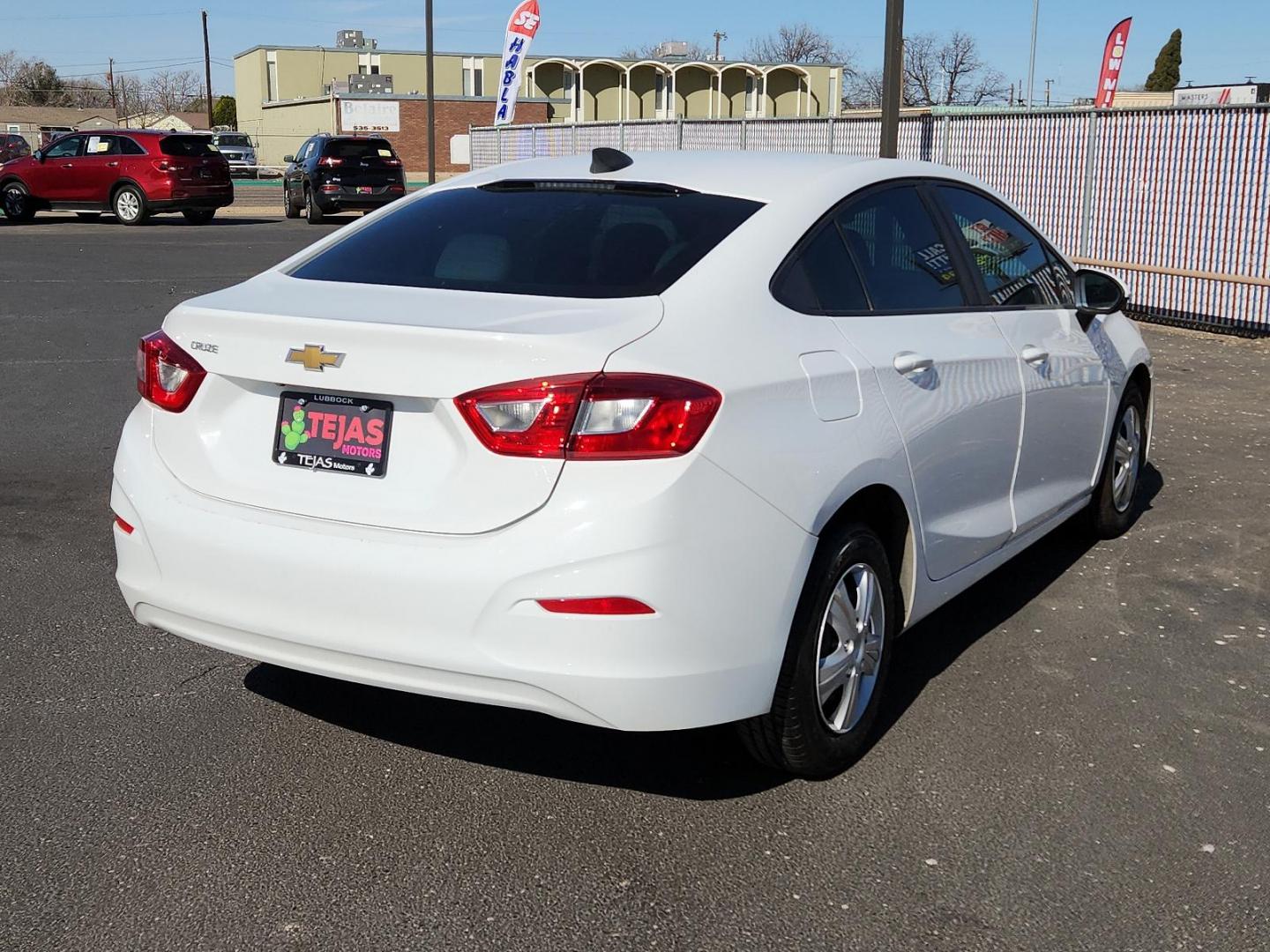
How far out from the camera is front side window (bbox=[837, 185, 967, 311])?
4094 mm

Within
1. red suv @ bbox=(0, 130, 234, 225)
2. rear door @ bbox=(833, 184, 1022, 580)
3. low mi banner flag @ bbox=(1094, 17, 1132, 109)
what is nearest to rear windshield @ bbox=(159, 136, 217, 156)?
red suv @ bbox=(0, 130, 234, 225)

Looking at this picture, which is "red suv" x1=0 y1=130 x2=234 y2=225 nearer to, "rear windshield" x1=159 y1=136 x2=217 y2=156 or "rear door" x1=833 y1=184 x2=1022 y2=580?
"rear windshield" x1=159 y1=136 x2=217 y2=156

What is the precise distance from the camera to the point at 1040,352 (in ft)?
15.9

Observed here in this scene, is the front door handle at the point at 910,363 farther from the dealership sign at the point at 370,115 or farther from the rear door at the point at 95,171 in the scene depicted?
the dealership sign at the point at 370,115

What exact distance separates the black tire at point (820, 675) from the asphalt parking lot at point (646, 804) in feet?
0.39

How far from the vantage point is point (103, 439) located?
26.2 ft

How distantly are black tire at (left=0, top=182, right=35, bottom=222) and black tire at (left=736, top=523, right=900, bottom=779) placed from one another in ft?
93.0

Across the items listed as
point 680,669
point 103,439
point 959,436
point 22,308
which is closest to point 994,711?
point 959,436

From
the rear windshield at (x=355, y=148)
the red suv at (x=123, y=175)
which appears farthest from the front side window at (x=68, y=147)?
the rear windshield at (x=355, y=148)

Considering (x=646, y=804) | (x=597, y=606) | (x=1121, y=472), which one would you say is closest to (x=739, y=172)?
(x=597, y=606)

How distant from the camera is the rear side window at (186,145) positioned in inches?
1073

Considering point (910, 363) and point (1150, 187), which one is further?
point (1150, 187)

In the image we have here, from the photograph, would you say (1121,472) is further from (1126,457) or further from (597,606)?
(597,606)

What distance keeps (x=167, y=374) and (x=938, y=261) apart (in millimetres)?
2370
